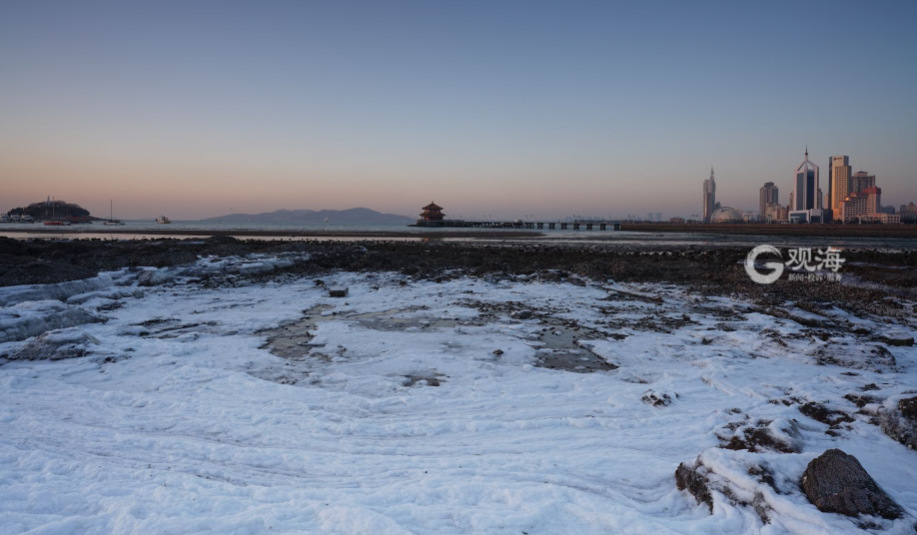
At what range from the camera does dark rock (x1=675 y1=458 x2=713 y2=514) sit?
3295 millimetres

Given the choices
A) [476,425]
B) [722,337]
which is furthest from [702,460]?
[722,337]

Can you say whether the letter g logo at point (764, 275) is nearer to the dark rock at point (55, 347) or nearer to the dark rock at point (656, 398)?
the dark rock at point (656, 398)

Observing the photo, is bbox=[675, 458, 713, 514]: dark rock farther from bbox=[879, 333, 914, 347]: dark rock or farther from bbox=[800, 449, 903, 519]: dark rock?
bbox=[879, 333, 914, 347]: dark rock

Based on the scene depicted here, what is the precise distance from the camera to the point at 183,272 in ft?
53.3

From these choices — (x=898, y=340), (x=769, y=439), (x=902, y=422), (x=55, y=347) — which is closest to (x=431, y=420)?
(x=769, y=439)

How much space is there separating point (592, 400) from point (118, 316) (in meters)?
10.3

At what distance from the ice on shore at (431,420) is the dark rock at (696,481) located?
64 mm

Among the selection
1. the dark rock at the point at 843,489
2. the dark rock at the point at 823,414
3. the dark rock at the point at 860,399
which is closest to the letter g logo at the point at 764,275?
the dark rock at the point at 860,399

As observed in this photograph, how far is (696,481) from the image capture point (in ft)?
11.3

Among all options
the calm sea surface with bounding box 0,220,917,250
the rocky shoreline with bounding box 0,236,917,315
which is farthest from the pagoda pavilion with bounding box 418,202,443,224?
the rocky shoreline with bounding box 0,236,917,315

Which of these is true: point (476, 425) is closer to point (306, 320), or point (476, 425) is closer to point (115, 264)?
point (306, 320)

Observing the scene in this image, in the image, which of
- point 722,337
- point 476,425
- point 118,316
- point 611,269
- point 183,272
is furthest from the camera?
point 611,269

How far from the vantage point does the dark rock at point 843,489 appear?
2.90m

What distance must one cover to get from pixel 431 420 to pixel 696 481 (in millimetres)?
2599
